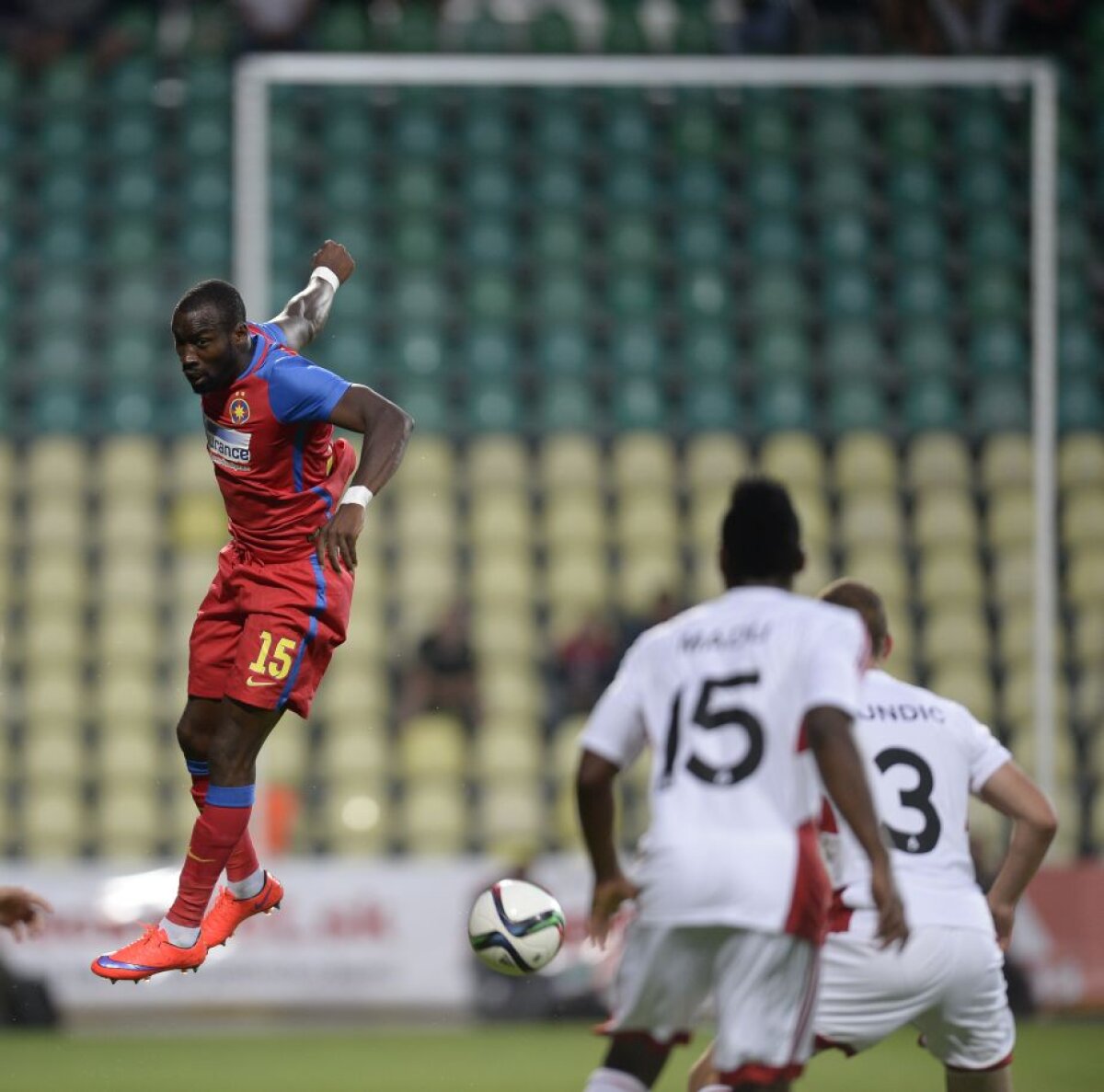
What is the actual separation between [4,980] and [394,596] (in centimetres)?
341

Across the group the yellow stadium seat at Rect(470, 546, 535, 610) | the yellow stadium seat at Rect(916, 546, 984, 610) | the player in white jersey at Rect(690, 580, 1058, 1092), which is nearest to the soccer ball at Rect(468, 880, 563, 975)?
the player in white jersey at Rect(690, 580, 1058, 1092)

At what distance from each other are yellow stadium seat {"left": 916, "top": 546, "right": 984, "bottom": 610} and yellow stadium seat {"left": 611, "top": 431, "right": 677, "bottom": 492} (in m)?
1.76

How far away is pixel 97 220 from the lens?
14516 mm

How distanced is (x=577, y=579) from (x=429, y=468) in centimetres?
125

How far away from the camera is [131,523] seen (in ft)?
44.0

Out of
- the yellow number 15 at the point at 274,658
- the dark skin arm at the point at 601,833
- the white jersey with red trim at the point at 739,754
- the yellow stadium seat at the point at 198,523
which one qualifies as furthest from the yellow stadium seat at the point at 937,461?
the dark skin arm at the point at 601,833

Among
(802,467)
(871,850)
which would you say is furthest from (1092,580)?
(871,850)

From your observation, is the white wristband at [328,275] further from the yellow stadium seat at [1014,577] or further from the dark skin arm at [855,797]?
the yellow stadium seat at [1014,577]

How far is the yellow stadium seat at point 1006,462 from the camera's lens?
1368 cm

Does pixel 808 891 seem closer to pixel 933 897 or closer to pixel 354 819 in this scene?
pixel 933 897

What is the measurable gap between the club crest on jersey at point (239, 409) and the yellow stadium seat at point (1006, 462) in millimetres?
8762

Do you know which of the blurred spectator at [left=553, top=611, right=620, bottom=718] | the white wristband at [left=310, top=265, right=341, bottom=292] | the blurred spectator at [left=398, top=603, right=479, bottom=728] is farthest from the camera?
the blurred spectator at [left=553, top=611, right=620, bottom=718]

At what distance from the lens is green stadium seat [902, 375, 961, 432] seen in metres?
13.9

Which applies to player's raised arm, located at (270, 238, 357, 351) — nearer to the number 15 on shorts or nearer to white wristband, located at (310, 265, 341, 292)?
white wristband, located at (310, 265, 341, 292)
